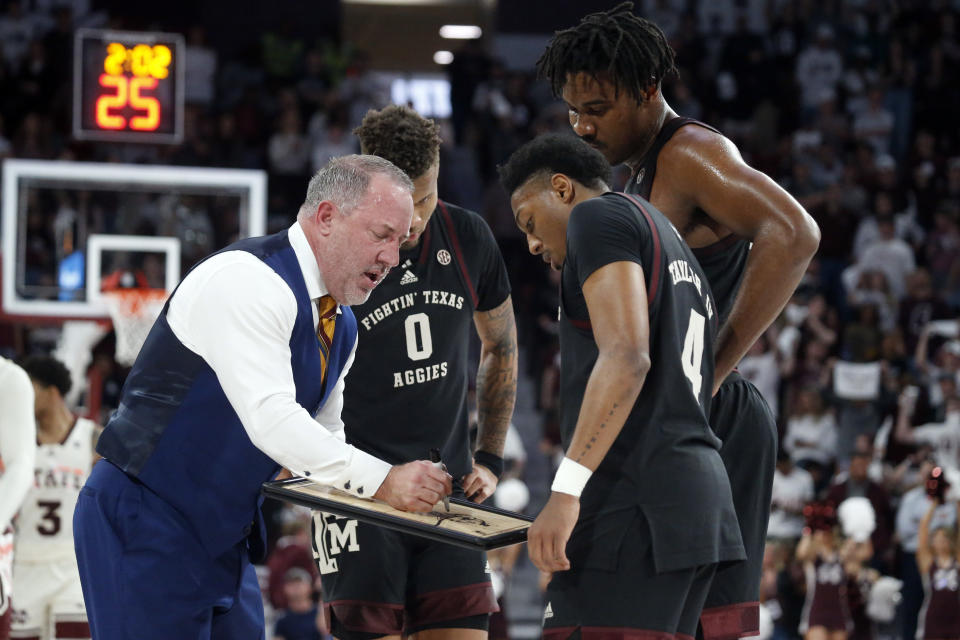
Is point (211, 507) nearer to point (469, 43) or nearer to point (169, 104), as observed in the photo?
point (169, 104)

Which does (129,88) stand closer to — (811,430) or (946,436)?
(811,430)

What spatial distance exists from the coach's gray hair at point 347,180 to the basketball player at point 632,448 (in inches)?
26.0

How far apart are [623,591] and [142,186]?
9298 millimetres

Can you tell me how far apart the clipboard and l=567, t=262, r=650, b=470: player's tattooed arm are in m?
0.36

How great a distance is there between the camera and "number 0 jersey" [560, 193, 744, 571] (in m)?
3.33

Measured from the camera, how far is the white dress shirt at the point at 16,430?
5762 millimetres

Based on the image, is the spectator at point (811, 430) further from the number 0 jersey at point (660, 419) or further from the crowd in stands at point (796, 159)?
the number 0 jersey at point (660, 419)

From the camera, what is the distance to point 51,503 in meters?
7.39

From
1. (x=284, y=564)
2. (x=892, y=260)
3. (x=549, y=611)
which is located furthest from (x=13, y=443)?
(x=892, y=260)

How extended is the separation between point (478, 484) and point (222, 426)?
4.43ft

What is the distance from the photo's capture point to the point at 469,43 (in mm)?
19719

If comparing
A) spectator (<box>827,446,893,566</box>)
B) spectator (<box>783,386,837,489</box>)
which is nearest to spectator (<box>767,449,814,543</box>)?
spectator (<box>827,446,893,566</box>)

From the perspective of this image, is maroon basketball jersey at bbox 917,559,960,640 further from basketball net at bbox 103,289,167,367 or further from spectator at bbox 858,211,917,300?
basketball net at bbox 103,289,167,367

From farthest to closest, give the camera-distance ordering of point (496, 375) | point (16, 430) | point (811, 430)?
point (811, 430)
point (16, 430)
point (496, 375)
